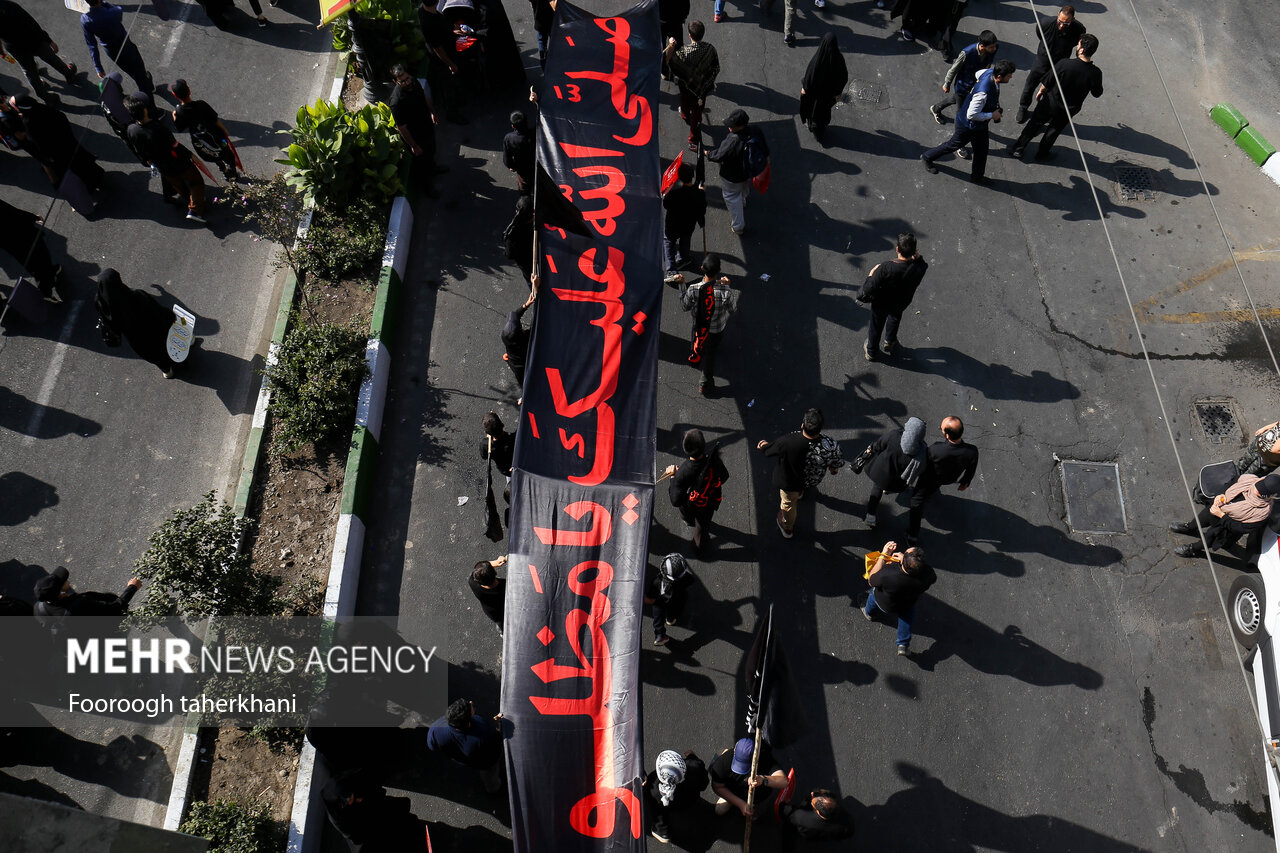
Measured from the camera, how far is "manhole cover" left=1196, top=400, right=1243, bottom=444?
10.6m

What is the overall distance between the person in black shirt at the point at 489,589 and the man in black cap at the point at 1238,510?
285 inches

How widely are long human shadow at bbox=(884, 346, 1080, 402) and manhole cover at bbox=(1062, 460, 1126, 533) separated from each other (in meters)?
1.02

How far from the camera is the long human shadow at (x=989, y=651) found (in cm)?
911

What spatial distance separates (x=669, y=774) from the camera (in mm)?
7449

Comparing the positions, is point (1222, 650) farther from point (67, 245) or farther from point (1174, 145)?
point (67, 245)

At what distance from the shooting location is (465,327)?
449 inches

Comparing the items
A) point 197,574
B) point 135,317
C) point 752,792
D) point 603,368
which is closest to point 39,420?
point 135,317

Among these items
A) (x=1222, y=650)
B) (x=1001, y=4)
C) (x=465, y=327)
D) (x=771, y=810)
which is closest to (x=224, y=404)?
(x=465, y=327)

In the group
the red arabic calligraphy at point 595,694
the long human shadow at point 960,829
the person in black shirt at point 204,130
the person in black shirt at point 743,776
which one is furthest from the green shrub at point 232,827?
the person in black shirt at point 204,130

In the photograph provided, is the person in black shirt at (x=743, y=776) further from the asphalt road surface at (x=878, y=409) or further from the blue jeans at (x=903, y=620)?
the blue jeans at (x=903, y=620)

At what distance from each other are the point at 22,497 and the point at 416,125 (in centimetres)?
698

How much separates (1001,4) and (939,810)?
13.7 m

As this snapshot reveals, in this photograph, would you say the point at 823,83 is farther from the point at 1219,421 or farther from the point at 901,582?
the point at 901,582

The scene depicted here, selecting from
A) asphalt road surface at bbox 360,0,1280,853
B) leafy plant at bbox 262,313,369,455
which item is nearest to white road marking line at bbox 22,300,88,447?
leafy plant at bbox 262,313,369,455
